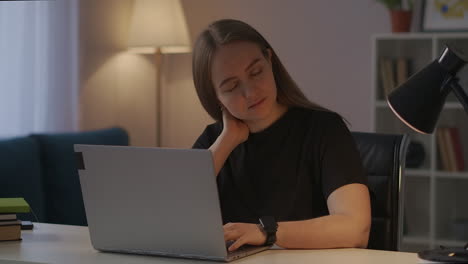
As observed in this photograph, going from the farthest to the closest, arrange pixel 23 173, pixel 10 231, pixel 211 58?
pixel 23 173, pixel 211 58, pixel 10 231

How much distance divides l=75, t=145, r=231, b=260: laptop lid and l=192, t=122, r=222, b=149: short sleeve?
0.60 m

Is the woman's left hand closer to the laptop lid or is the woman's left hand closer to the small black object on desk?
the laptop lid

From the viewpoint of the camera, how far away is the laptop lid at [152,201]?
1.71m

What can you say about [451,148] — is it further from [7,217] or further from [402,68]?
[7,217]

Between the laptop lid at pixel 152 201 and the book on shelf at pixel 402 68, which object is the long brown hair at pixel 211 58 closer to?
the laptop lid at pixel 152 201

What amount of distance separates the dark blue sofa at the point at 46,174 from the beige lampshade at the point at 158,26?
647 mm

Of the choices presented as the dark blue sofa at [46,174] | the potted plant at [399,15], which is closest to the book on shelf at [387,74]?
the potted plant at [399,15]

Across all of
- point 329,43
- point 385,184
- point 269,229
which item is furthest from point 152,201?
point 329,43

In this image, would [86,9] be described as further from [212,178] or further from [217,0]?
[212,178]

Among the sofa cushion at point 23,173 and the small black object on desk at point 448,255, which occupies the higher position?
the small black object on desk at point 448,255

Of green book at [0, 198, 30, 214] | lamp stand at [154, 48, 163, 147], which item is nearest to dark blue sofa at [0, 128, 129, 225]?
lamp stand at [154, 48, 163, 147]

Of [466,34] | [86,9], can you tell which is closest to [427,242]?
[466,34]

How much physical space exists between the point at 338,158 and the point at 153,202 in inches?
21.5

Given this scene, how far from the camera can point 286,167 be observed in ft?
7.27
